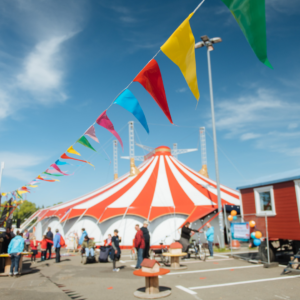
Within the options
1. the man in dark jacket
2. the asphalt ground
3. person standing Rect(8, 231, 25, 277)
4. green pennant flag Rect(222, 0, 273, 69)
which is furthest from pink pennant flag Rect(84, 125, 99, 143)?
green pennant flag Rect(222, 0, 273, 69)

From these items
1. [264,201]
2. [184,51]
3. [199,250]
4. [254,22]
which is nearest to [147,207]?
[199,250]

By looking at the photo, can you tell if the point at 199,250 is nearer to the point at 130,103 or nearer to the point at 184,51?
the point at 130,103

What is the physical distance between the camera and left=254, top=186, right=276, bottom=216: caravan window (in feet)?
23.3

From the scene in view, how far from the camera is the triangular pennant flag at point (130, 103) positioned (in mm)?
5013

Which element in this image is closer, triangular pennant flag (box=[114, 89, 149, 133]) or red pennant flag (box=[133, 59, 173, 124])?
red pennant flag (box=[133, 59, 173, 124])

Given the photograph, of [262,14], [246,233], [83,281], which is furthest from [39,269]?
[262,14]

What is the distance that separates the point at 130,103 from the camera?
5125 mm

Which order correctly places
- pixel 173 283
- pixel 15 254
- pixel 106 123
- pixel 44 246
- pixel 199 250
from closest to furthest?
pixel 173 283 < pixel 15 254 < pixel 106 123 < pixel 199 250 < pixel 44 246

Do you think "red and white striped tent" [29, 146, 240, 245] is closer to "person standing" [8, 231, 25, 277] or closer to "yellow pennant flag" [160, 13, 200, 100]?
"person standing" [8, 231, 25, 277]

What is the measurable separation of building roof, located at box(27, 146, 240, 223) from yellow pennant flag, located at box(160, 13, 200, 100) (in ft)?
26.1

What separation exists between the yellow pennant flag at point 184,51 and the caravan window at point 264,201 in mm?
4744

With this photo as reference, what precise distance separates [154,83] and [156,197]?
832 cm

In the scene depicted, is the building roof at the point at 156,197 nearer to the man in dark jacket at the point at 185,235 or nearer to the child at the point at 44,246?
the child at the point at 44,246

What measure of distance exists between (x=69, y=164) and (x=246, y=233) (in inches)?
245
